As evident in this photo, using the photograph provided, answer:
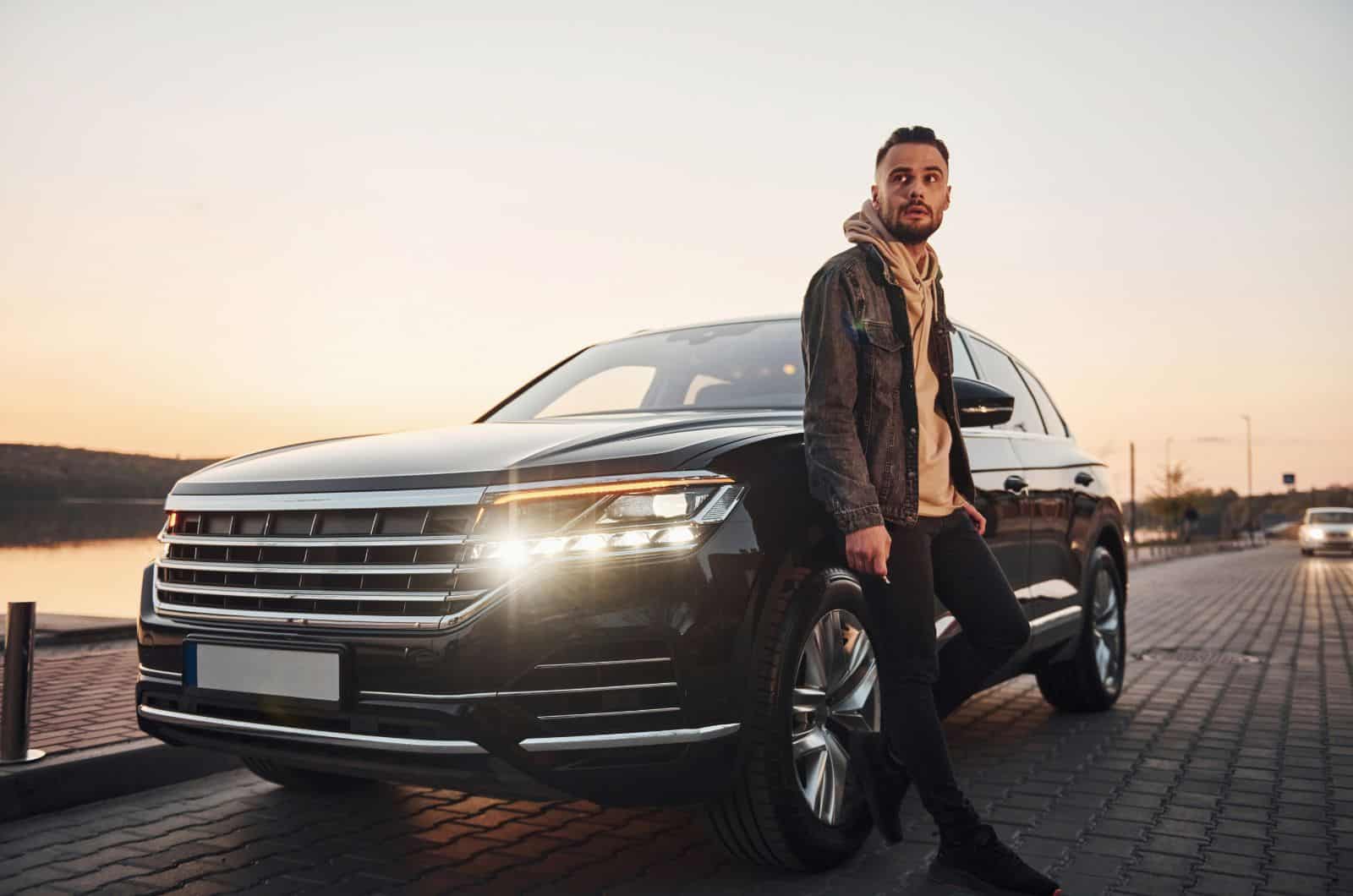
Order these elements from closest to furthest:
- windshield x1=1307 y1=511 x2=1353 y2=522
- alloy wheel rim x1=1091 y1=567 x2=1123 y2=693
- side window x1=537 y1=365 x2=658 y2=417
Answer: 1. side window x1=537 y1=365 x2=658 y2=417
2. alloy wheel rim x1=1091 y1=567 x2=1123 y2=693
3. windshield x1=1307 y1=511 x2=1353 y2=522

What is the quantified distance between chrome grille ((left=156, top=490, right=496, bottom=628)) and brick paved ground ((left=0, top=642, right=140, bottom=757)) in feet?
2.29

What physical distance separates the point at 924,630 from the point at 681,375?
179 cm

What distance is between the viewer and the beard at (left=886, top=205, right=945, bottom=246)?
3371 millimetres

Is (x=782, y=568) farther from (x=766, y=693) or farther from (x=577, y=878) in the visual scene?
(x=577, y=878)

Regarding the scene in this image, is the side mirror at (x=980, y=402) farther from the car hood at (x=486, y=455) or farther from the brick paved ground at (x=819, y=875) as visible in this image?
the brick paved ground at (x=819, y=875)

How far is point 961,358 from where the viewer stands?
523 cm

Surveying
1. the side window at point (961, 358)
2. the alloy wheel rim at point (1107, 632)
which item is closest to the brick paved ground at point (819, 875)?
the alloy wheel rim at point (1107, 632)

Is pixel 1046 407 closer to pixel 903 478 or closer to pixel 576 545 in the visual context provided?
pixel 903 478

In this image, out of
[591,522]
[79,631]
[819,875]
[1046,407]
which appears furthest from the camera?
[79,631]

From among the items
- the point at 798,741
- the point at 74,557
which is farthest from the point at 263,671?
the point at 74,557

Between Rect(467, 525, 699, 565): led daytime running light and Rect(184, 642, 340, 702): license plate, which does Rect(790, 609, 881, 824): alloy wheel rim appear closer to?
Rect(467, 525, 699, 565): led daytime running light

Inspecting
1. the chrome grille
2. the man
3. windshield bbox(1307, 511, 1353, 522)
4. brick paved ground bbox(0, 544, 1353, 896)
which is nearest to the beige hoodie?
the man

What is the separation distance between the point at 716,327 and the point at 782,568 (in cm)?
191

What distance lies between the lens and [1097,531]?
6383mm
